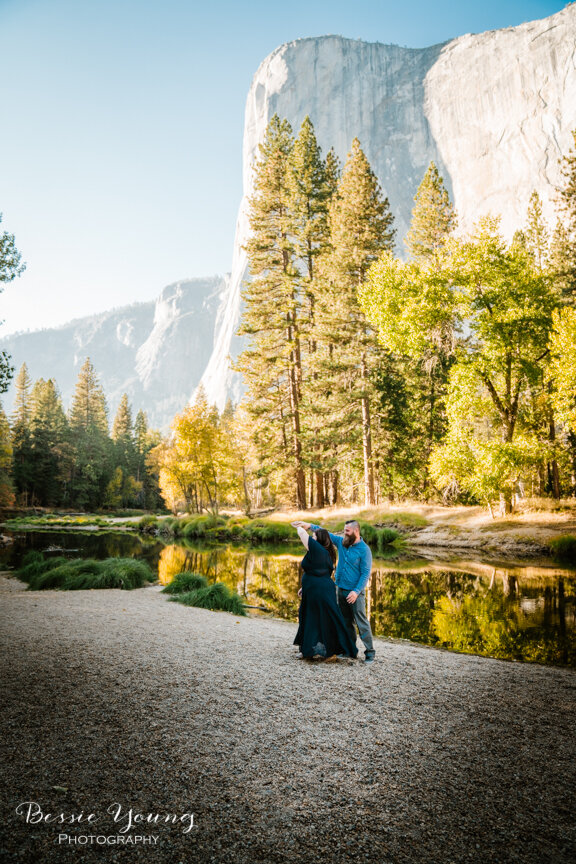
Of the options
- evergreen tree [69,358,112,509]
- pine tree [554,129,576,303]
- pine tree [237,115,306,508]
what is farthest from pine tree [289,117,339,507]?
evergreen tree [69,358,112,509]

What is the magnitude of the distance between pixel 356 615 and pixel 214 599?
192 inches

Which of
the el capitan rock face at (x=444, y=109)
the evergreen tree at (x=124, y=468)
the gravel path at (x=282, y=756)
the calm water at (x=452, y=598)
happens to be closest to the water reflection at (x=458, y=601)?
the calm water at (x=452, y=598)

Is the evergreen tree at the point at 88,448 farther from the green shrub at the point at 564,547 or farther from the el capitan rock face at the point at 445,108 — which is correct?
the el capitan rock face at the point at 445,108

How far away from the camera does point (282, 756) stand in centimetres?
352

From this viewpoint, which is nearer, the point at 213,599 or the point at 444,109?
the point at 213,599

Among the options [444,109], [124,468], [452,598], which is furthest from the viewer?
[444,109]

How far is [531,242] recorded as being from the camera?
99.6 feet

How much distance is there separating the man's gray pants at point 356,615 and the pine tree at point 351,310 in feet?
66.2

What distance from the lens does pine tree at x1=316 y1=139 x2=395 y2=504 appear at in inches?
1065

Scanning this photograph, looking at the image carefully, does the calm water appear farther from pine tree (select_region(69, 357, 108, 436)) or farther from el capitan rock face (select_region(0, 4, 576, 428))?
el capitan rock face (select_region(0, 4, 576, 428))

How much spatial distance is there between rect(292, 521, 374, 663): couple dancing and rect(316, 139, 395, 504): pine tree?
20.3 metres

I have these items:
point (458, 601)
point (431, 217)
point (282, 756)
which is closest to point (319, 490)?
point (431, 217)

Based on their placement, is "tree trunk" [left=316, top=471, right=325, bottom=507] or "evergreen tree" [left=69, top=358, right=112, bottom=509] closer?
"tree trunk" [left=316, top=471, right=325, bottom=507]

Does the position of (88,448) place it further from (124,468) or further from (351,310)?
(351,310)
